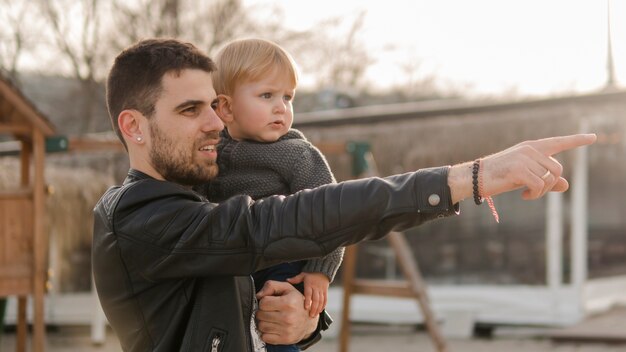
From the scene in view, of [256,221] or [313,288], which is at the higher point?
[256,221]

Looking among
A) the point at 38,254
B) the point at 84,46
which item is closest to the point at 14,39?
the point at 84,46

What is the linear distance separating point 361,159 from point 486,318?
4747mm

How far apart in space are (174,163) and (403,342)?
10.4 m

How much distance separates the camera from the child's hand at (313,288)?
2.77 m

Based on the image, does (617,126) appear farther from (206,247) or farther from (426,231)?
(206,247)

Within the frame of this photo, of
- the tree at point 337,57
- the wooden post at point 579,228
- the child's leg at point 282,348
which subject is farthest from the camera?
the tree at point 337,57

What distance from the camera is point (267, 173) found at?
286 centimetres

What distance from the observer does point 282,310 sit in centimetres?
268

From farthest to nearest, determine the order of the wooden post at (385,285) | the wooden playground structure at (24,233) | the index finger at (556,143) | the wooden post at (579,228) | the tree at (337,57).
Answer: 1. the tree at (337,57)
2. the wooden post at (579,228)
3. the wooden post at (385,285)
4. the wooden playground structure at (24,233)
5. the index finger at (556,143)

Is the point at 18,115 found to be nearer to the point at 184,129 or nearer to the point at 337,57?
the point at 184,129

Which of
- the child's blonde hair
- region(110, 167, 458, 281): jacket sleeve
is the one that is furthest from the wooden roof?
region(110, 167, 458, 281): jacket sleeve

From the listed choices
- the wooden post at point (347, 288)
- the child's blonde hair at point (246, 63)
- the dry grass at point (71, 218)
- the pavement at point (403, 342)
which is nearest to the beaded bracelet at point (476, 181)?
the child's blonde hair at point (246, 63)

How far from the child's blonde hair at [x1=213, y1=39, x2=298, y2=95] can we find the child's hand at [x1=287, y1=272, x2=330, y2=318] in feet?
1.98

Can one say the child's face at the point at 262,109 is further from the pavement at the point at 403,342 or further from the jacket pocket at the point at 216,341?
the pavement at the point at 403,342
